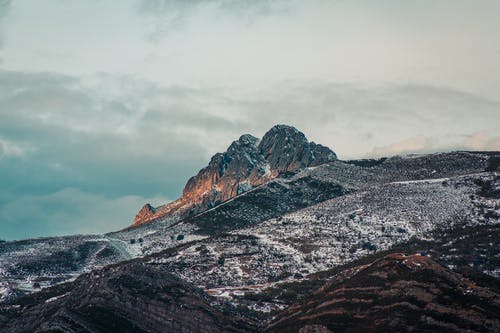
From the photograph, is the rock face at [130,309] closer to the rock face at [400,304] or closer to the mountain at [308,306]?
the mountain at [308,306]

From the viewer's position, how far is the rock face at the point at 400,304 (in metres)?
108

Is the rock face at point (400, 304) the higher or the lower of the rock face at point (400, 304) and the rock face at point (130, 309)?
the lower

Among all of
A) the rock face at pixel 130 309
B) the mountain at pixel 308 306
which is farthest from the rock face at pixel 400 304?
the rock face at pixel 130 309

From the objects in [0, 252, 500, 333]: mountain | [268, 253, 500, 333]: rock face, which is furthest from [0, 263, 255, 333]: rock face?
[268, 253, 500, 333]: rock face

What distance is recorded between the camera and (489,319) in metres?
106

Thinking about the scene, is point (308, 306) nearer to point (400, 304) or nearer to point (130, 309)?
point (400, 304)

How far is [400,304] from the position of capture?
115125mm

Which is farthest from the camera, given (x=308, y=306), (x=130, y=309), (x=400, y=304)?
(x=130, y=309)

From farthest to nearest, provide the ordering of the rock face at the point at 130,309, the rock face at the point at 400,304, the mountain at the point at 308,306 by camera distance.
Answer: the rock face at the point at 130,309
the mountain at the point at 308,306
the rock face at the point at 400,304

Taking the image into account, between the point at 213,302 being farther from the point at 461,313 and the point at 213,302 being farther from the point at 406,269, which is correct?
the point at 461,313

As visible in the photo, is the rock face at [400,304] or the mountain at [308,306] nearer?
the rock face at [400,304]

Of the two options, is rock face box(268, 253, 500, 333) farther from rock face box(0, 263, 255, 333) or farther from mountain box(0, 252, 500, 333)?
rock face box(0, 263, 255, 333)

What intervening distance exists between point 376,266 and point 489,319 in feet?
102

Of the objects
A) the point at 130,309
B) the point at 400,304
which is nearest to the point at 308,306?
the point at 400,304
